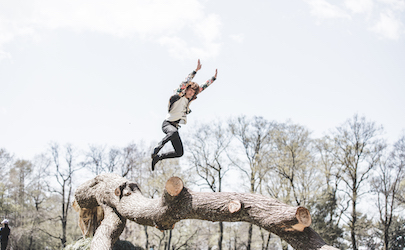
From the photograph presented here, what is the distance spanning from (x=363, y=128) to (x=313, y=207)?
22.1 ft

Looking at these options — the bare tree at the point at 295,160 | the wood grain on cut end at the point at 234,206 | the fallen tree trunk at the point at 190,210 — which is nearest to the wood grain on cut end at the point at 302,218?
the fallen tree trunk at the point at 190,210

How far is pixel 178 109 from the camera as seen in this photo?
22.7ft

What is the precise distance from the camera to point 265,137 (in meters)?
25.5

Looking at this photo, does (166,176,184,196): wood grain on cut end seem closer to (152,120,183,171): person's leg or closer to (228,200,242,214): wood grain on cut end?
A: (228,200,242,214): wood grain on cut end

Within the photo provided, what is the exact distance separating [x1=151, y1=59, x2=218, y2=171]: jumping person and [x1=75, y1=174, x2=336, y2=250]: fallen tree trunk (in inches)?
44.4

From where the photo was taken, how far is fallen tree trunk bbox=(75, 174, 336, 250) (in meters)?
4.69

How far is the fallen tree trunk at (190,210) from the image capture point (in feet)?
15.4

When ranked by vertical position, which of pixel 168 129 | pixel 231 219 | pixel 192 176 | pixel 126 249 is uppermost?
pixel 192 176

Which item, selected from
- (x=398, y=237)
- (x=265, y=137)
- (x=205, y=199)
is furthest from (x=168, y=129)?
(x=398, y=237)

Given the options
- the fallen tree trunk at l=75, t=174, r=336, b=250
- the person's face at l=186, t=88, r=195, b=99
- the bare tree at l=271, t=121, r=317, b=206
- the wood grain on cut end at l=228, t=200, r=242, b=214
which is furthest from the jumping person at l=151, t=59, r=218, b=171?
the bare tree at l=271, t=121, r=317, b=206

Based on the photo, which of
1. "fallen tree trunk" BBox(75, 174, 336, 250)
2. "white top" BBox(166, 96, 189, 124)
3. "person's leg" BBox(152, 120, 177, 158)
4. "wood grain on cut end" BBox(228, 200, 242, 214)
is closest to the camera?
"fallen tree trunk" BBox(75, 174, 336, 250)

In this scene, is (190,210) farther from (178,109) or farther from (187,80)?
(187,80)

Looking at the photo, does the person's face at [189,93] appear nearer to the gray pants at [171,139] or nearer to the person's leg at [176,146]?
the gray pants at [171,139]

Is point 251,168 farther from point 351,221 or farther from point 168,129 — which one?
point 168,129
